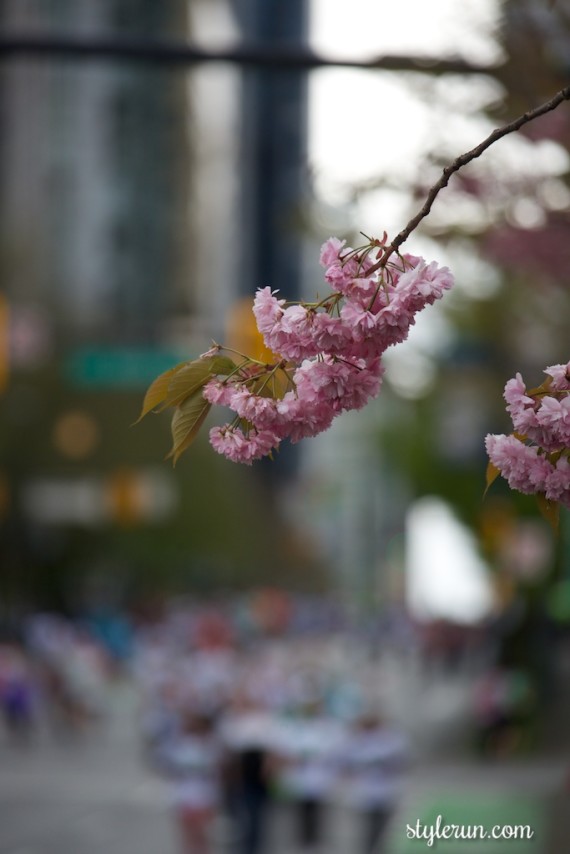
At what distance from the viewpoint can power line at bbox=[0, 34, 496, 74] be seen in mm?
5668

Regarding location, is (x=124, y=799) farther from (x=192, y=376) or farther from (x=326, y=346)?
(x=326, y=346)

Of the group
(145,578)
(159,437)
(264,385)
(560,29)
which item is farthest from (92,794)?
(145,578)

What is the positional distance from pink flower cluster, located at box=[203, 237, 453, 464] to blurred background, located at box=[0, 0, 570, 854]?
5.1 inches

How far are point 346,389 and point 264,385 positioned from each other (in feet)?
0.56

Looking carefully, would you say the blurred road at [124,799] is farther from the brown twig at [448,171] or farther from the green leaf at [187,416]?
the brown twig at [448,171]

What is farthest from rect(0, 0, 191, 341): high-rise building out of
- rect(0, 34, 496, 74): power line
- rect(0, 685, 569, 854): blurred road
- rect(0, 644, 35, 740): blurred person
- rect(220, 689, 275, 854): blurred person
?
rect(0, 34, 496, 74): power line

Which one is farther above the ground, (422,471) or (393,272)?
(422,471)

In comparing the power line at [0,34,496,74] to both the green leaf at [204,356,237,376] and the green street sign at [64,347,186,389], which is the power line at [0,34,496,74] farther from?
the green street sign at [64,347,186,389]

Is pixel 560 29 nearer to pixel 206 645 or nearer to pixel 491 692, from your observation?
pixel 206 645

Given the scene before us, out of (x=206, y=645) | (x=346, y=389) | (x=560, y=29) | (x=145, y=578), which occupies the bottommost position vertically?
(x=346, y=389)

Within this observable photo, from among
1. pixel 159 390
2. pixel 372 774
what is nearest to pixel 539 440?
pixel 159 390

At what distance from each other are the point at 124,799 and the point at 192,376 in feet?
46.3

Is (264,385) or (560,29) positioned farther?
(560,29)

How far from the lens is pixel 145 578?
59.4m
